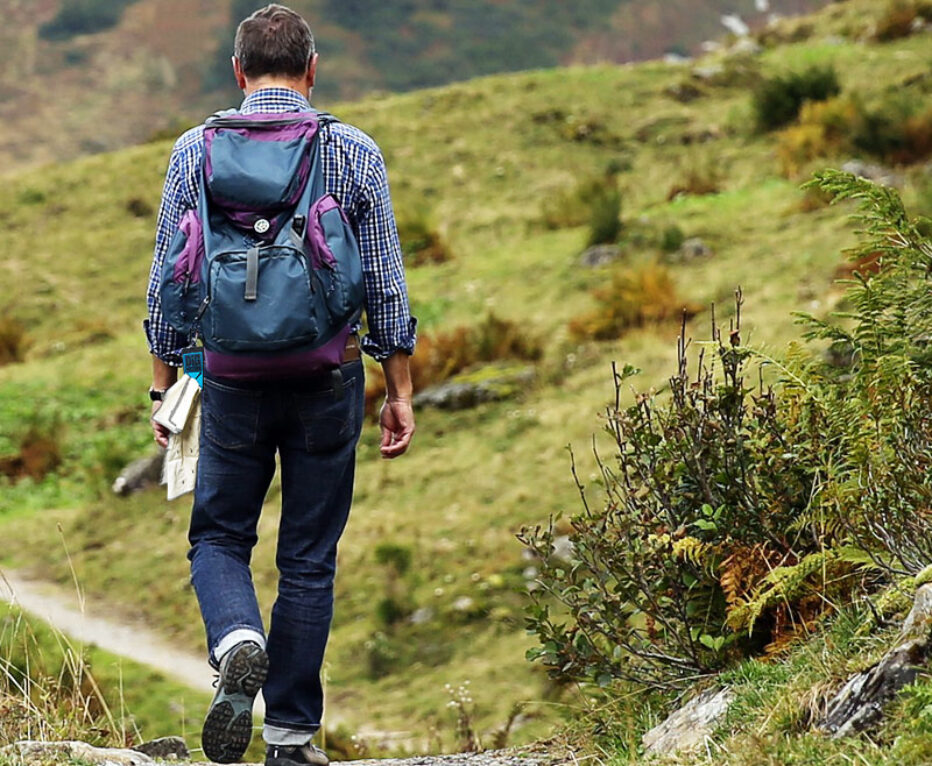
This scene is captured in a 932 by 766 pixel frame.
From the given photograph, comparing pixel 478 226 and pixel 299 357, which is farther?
pixel 478 226

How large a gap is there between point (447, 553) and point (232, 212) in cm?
489

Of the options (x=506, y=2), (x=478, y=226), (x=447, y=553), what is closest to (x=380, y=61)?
(x=506, y=2)

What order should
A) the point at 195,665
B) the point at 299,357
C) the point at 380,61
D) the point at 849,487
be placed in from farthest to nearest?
1. the point at 380,61
2. the point at 195,665
3. the point at 849,487
4. the point at 299,357

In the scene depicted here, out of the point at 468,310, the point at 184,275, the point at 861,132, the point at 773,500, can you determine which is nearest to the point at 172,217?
the point at 184,275

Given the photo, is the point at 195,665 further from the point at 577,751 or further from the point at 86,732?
the point at 577,751

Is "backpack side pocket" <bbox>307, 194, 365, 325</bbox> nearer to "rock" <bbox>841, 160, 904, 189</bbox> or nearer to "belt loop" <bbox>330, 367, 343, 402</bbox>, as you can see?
"belt loop" <bbox>330, 367, 343, 402</bbox>

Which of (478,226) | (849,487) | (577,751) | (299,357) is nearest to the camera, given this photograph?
(299,357)

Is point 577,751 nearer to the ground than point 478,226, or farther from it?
farther from it

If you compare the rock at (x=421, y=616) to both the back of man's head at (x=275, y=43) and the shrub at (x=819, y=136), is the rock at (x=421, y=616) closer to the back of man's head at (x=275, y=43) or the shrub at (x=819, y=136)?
the back of man's head at (x=275, y=43)

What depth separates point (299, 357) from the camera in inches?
119

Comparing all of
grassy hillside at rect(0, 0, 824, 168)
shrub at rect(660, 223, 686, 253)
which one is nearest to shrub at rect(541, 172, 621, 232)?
shrub at rect(660, 223, 686, 253)

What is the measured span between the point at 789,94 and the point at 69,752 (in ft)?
47.8

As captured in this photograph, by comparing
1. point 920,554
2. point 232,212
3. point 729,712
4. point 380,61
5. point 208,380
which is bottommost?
point 380,61

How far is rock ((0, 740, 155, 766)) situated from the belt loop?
1.02m
